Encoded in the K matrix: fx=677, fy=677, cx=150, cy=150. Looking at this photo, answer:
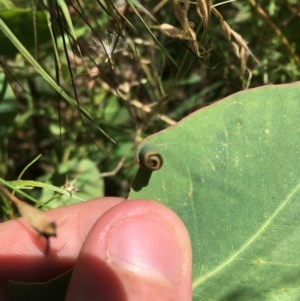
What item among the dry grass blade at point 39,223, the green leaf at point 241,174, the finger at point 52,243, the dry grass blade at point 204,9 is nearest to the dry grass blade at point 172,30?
the dry grass blade at point 204,9

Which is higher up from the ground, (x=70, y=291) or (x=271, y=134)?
(x=271, y=134)

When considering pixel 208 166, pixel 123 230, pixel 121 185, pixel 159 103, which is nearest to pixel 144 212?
pixel 123 230

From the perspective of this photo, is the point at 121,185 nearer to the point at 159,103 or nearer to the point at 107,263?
A: the point at 159,103

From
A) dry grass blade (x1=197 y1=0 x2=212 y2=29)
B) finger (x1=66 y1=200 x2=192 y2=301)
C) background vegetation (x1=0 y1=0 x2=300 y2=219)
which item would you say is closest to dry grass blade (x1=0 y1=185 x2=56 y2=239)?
finger (x1=66 y1=200 x2=192 y2=301)

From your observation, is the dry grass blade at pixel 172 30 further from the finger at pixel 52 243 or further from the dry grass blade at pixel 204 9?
the finger at pixel 52 243

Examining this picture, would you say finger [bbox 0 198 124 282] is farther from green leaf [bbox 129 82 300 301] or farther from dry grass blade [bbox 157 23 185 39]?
dry grass blade [bbox 157 23 185 39]

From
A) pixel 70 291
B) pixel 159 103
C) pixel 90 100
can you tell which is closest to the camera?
pixel 70 291
